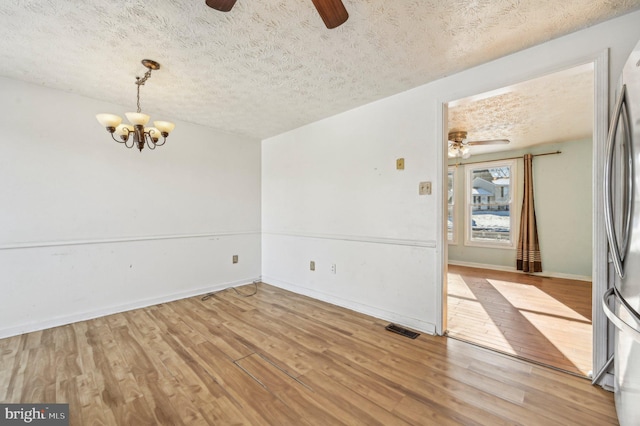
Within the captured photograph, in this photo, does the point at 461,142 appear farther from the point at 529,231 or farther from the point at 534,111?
the point at 529,231

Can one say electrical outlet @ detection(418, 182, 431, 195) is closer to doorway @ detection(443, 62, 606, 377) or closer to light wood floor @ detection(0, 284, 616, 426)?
doorway @ detection(443, 62, 606, 377)

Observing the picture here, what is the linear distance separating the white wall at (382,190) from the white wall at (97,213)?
1.00 m

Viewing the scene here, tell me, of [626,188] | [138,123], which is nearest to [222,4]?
[138,123]

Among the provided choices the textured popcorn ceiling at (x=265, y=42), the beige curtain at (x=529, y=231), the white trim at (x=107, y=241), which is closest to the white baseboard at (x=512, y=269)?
the beige curtain at (x=529, y=231)

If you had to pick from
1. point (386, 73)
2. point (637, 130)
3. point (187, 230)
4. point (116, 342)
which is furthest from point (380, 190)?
point (116, 342)

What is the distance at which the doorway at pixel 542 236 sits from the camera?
2.33 m

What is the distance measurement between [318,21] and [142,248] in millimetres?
3058

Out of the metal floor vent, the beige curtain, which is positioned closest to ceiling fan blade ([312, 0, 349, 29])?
the metal floor vent

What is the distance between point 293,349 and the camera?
2.22 m

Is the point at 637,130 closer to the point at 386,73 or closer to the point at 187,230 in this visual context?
the point at 386,73

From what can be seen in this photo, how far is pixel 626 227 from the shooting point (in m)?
1.17

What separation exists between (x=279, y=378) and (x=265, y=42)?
232 centimetres

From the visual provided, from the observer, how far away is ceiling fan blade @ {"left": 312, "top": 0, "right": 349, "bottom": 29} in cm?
123

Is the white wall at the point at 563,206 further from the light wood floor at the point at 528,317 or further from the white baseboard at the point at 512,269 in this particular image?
the light wood floor at the point at 528,317
